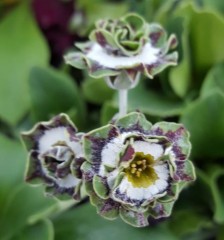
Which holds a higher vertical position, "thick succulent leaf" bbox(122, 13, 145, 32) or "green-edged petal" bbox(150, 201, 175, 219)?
"thick succulent leaf" bbox(122, 13, 145, 32)

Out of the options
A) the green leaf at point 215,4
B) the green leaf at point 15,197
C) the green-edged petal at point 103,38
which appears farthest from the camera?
the green leaf at point 215,4

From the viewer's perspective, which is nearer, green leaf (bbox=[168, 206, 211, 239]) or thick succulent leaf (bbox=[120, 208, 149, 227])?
thick succulent leaf (bbox=[120, 208, 149, 227])

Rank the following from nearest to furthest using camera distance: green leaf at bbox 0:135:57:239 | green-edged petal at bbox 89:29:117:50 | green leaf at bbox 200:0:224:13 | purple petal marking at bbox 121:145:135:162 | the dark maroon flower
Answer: purple petal marking at bbox 121:145:135:162 < green-edged petal at bbox 89:29:117:50 < green leaf at bbox 0:135:57:239 < green leaf at bbox 200:0:224:13 < the dark maroon flower

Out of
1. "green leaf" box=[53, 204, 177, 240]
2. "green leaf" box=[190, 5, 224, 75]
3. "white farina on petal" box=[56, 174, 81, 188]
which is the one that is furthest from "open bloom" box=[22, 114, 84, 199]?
"green leaf" box=[190, 5, 224, 75]

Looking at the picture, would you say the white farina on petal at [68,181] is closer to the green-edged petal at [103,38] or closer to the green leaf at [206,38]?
the green-edged petal at [103,38]

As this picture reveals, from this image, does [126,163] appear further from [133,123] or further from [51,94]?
[51,94]

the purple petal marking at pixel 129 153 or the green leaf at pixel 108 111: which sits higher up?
the purple petal marking at pixel 129 153

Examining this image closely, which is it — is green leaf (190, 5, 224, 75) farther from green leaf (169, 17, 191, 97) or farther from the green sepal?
the green sepal

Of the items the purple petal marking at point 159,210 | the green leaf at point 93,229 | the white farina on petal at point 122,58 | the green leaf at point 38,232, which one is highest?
the white farina on petal at point 122,58

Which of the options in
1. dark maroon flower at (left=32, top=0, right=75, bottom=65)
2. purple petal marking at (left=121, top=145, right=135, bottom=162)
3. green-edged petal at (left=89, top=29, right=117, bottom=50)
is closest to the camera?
purple petal marking at (left=121, top=145, right=135, bottom=162)

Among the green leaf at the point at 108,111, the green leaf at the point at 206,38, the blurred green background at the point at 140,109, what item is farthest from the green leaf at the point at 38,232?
the green leaf at the point at 206,38
